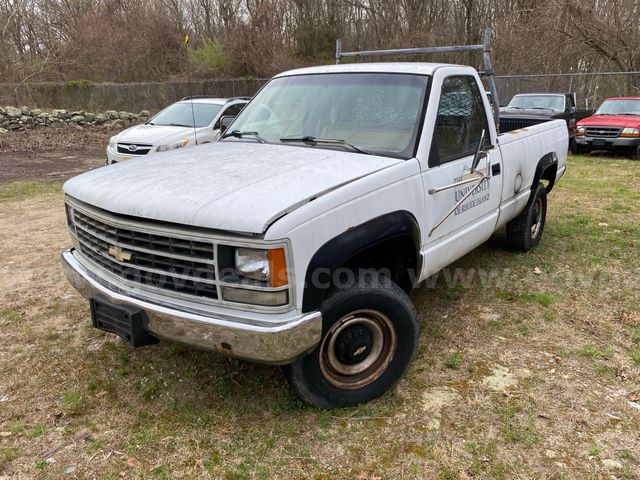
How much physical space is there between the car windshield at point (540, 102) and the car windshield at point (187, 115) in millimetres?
8480

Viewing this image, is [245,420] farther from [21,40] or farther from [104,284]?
[21,40]

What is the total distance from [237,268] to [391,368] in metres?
1.24

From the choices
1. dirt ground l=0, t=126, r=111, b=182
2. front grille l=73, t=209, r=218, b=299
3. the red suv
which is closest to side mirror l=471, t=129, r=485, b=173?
front grille l=73, t=209, r=218, b=299

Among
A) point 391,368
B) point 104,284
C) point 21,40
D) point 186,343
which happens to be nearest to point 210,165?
point 104,284

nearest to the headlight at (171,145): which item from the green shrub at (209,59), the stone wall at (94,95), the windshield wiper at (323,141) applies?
the windshield wiper at (323,141)

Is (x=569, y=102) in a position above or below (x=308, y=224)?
below

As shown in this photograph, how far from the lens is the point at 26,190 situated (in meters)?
9.63

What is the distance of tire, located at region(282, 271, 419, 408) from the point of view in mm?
2859

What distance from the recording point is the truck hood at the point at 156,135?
970cm

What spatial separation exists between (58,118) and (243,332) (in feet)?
65.3

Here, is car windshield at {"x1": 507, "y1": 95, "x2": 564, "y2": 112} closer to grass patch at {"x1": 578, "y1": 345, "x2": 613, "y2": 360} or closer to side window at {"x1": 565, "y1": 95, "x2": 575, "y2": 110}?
side window at {"x1": 565, "y1": 95, "x2": 575, "y2": 110}

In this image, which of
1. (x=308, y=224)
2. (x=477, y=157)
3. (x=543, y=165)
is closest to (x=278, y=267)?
(x=308, y=224)

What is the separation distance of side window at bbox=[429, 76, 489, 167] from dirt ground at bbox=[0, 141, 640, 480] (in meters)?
1.39

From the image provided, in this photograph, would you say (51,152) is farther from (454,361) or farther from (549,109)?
(454,361)
